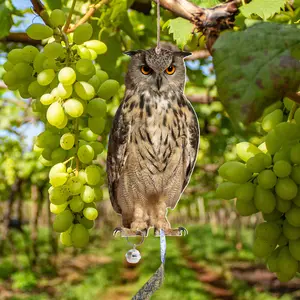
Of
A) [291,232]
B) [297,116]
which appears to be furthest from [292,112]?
[291,232]

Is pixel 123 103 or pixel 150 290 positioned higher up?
pixel 123 103

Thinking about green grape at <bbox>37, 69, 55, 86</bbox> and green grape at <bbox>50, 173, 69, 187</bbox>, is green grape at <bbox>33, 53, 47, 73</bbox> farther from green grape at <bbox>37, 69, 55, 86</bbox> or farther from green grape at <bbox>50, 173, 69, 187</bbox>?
green grape at <bbox>50, 173, 69, 187</bbox>

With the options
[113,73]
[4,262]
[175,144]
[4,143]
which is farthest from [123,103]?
[4,262]

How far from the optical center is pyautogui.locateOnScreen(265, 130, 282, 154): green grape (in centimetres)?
97

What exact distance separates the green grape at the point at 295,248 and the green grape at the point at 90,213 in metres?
0.43

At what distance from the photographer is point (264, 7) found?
118cm

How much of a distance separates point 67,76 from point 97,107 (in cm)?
13

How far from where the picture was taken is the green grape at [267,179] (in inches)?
37.8

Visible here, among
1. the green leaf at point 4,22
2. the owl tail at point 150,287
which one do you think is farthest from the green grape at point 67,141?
the green leaf at point 4,22

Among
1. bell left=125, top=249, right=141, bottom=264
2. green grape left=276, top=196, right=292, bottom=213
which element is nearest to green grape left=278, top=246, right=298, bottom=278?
green grape left=276, top=196, right=292, bottom=213

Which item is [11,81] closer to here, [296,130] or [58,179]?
[58,179]

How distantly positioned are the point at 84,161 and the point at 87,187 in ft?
0.19

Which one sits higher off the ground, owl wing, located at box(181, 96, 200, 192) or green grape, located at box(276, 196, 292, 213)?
owl wing, located at box(181, 96, 200, 192)

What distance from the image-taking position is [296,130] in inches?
37.2
